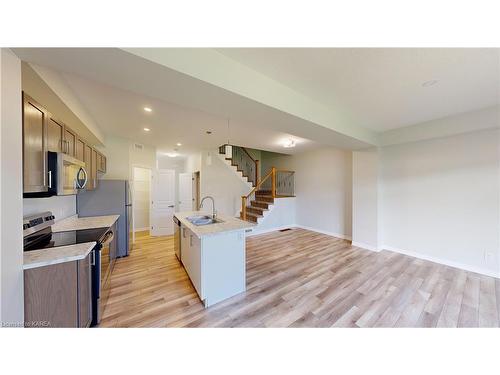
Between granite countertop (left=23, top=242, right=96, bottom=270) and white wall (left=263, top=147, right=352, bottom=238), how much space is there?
518 cm

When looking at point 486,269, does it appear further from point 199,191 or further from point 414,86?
point 199,191

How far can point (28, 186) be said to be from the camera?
1.27 m

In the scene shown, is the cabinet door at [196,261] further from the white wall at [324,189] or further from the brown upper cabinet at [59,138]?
the white wall at [324,189]

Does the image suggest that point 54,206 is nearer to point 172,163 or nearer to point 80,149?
point 80,149

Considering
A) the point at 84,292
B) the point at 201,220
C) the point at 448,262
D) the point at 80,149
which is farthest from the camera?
the point at 448,262

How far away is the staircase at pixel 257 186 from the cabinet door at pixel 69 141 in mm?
3321

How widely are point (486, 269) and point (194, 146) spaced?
6264 mm

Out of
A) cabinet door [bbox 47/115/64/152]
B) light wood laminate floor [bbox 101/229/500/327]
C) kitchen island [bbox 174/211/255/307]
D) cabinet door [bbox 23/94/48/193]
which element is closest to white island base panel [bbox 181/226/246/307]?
kitchen island [bbox 174/211/255/307]

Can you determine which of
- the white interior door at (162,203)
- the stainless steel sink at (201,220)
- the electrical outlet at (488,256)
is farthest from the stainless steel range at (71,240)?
the electrical outlet at (488,256)

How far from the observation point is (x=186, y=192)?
6023 mm

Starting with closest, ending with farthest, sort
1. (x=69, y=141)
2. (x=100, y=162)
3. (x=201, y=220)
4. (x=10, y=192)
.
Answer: (x=10, y=192) → (x=69, y=141) → (x=201, y=220) → (x=100, y=162)

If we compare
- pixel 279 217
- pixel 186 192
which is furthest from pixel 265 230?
pixel 186 192

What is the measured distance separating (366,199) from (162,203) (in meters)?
5.57

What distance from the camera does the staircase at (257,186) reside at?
5531mm
